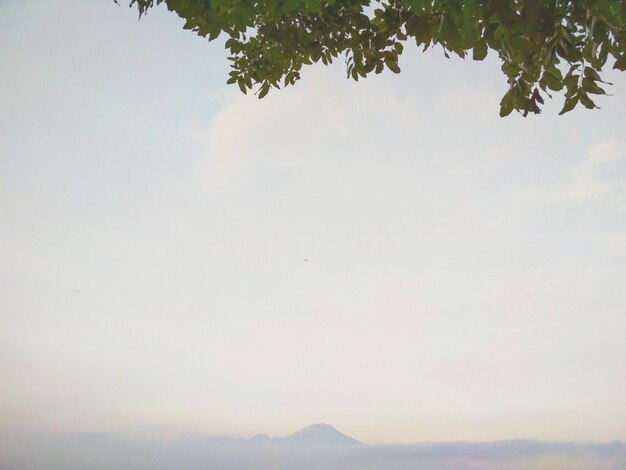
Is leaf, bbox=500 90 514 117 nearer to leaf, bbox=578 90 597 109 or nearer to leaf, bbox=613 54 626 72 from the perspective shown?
leaf, bbox=578 90 597 109

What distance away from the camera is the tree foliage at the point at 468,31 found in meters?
2.46

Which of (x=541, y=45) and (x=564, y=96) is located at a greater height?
(x=541, y=45)

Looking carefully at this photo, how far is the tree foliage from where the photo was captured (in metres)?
2.46

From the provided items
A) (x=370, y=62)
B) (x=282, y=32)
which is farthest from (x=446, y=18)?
(x=282, y=32)

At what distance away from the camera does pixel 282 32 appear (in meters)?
3.55

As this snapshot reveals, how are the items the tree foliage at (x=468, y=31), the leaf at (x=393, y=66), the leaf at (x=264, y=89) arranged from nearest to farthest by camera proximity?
1. the tree foliage at (x=468, y=31)
2. the leaf at (x=393, y=66)
3. the leaf at (x=264, y=89)

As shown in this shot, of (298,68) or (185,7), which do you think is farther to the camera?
(298,68)

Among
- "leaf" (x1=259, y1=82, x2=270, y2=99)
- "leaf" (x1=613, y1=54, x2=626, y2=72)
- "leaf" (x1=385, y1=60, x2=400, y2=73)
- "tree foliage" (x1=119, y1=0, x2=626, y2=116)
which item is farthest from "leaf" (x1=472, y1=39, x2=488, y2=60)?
"leaf" (x1=259, y1=82, x2=270, y2=99)

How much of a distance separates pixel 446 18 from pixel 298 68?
61.6 inches

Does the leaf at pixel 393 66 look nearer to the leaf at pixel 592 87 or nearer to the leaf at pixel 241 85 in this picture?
the leaf at pixel 241 85

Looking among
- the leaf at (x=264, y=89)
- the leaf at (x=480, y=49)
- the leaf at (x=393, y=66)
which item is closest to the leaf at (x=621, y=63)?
the leaf at (x=480, y=49)

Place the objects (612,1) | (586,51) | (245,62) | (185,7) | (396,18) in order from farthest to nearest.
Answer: (245,62)
(396,18)
(185,7)
(586,51)
(612,1)

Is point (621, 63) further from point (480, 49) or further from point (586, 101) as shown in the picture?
point (480, 49)

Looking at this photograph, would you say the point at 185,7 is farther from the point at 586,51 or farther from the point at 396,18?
the point at 586,51
